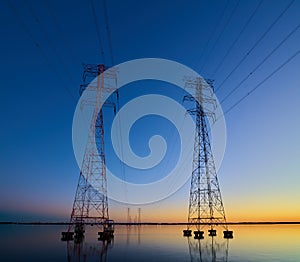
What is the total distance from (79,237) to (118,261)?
31973 millimetres

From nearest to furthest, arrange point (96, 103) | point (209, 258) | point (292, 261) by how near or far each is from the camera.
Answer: point (292, 261) < point (209, 258) < point (96, 103)

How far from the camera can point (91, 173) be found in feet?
166

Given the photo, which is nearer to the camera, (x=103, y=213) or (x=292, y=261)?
(x=292, y=261)

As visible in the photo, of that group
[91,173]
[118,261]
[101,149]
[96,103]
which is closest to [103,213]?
[91,173]

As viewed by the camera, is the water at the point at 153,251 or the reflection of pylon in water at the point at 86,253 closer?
the reflection of pylon in water at the point at 86,253

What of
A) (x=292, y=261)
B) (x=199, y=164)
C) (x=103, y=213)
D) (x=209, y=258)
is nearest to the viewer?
(x=292, y=261)

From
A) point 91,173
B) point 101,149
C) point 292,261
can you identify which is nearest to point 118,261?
point 292,261

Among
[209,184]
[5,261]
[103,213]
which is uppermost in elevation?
[209,184]

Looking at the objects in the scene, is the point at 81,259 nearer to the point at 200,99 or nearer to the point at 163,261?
the point at 163,261

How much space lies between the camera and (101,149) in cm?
5288

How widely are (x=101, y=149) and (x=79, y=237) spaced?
784 inches

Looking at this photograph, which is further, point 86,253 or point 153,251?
point 153,251

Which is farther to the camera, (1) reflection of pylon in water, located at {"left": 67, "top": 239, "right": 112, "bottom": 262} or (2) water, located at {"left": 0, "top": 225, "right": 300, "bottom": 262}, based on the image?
(2) water, located at {"left": 0, "top": 225, "right": 300, "bottom": 262}

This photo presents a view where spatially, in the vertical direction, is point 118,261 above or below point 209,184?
below
